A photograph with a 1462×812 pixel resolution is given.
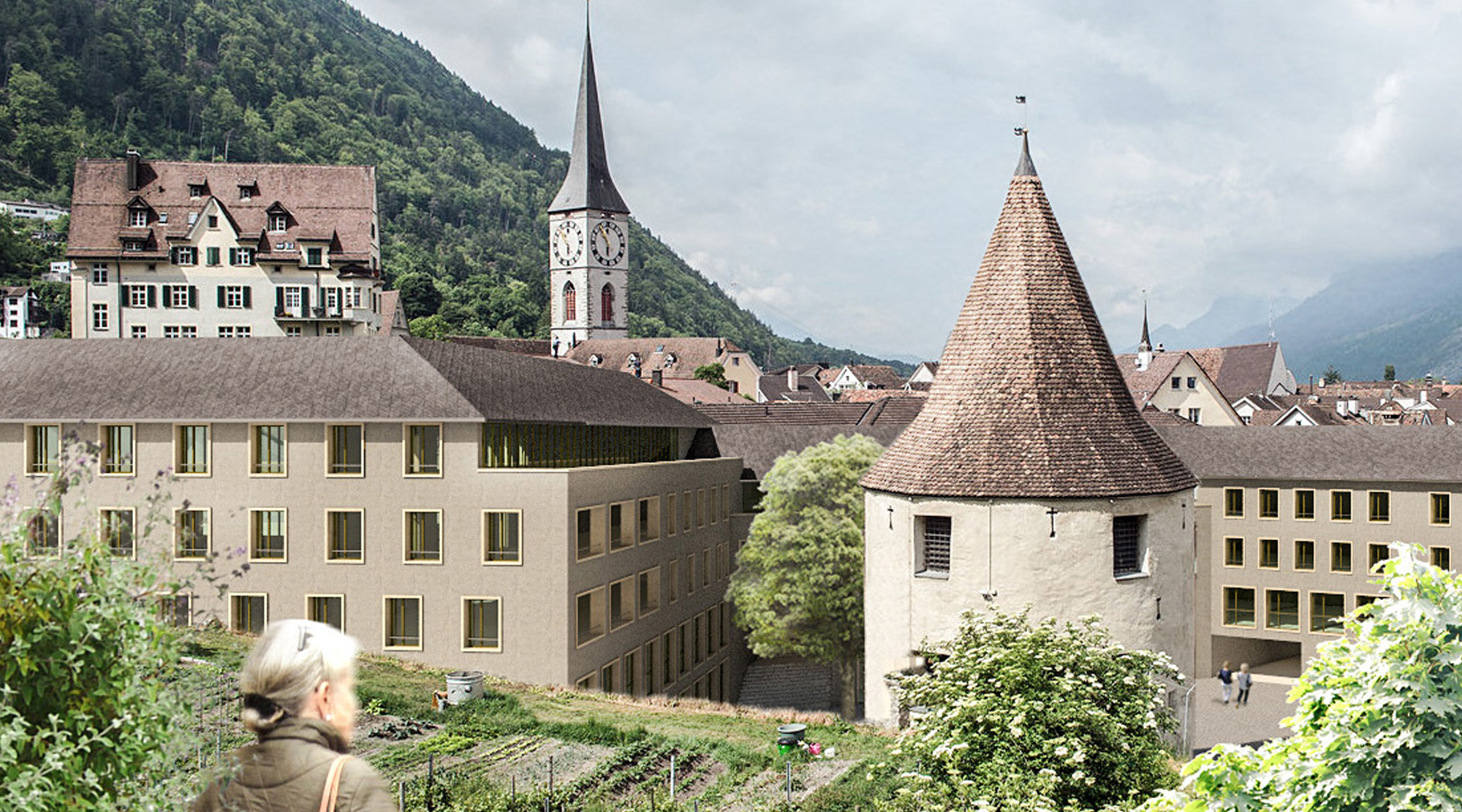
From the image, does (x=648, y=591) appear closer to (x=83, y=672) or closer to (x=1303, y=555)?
(x=1303, y=555)

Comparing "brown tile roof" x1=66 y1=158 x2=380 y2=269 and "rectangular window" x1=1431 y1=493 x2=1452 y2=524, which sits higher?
"brown tile roof" x1=66 y1=158 x2=380 y2=269

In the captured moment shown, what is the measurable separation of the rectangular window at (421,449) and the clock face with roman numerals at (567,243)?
13514 cm

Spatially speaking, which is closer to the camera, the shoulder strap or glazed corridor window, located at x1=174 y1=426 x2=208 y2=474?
the shoulder strap

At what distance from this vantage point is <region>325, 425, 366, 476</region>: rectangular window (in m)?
38.0

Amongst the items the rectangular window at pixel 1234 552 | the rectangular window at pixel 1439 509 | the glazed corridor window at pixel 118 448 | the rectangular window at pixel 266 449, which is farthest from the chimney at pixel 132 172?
the rectangular window at pixel 1439 509

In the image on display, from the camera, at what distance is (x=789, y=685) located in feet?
180

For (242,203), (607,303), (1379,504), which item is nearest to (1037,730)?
(1379,504)

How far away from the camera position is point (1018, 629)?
2098 centimetres

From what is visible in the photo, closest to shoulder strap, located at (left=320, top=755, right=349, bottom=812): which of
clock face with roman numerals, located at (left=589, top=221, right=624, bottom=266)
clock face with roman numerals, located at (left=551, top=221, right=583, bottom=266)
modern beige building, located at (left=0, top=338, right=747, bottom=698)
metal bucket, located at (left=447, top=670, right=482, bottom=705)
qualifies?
metal bucket, located at (left=447, top=670, right=482, bottom=705)

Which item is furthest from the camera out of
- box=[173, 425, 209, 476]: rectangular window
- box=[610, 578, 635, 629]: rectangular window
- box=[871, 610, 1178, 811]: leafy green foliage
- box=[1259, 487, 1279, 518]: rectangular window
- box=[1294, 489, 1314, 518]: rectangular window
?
box=[1259, 487, 1279, 518]: rectangular window

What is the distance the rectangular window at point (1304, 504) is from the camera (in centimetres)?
6016

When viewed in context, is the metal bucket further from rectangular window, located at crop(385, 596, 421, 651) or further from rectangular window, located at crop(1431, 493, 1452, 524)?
rectangular window, located at crop(1431, 493, 1452, 524)

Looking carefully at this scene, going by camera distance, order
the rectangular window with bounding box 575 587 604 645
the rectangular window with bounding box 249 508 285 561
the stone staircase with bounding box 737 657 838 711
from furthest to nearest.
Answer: the stone staircase with bounding box 737 657 838 711, the rectangular window with bounding box 575 587 604 645, the rectangular window with bounding box 249 508 285 561

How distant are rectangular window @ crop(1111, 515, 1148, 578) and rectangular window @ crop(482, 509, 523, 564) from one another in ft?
60.5
